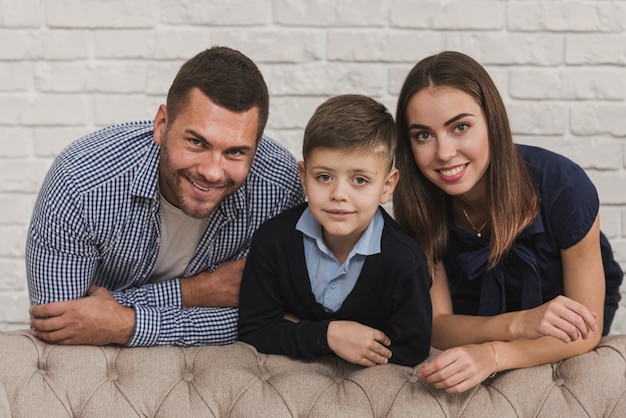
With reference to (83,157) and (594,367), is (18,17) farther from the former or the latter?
(594,367)

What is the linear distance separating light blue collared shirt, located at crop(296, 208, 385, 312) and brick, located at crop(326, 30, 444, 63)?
714mm

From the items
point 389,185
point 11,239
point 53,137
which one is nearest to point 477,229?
point 389,185

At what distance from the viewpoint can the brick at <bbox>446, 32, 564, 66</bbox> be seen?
2.46m

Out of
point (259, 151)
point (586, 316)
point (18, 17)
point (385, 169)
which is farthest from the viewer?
point (18, 17)

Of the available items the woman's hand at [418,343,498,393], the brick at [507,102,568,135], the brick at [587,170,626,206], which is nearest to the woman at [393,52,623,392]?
the woman's hand at [418,343,498,393]

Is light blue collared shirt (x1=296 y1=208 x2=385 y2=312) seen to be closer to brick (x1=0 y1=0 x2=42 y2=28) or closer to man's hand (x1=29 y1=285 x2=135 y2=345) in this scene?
man's hand (x1=29 y1=285 x2=135 y2=345)

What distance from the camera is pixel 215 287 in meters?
2.03

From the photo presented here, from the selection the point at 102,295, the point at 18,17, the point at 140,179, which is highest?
the point at 18,17

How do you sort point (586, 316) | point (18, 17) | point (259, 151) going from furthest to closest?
point (18, 17)
point (259, 151)
point (586, 316)

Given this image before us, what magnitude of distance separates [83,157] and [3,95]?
70 cm

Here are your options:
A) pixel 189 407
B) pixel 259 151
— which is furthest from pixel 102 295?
pixel 259 151

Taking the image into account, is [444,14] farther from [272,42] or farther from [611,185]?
[611,185]

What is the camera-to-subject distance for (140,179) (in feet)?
6.31

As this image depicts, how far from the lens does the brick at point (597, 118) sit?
250 cm
